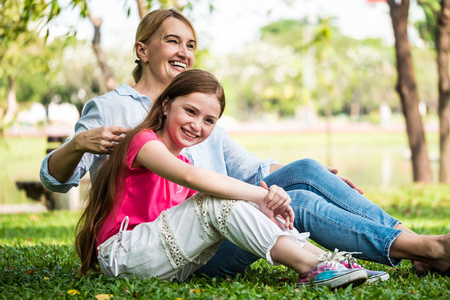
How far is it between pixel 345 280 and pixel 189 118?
0.91m

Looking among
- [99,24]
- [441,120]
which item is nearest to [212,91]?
[99,24]

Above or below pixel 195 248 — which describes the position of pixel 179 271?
below

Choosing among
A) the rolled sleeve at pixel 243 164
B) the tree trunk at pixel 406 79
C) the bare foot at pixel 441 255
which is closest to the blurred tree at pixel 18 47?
the rolled sleeve at pixel 243 164

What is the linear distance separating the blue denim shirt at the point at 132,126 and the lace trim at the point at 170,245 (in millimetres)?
600

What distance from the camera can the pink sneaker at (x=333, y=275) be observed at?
2.34 meters

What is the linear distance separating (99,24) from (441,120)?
233 inches

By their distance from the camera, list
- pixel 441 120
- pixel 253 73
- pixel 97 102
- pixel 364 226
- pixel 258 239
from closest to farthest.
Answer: pixel 258 239
pixel 364 226
pixel 97 102
pixel 441 120
pixel 253 73

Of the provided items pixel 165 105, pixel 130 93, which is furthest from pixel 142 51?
pixel 165 105

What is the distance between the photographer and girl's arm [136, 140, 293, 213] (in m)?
2.35

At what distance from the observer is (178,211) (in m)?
2.43

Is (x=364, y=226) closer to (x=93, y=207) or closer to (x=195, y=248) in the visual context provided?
(x=195, y=248)

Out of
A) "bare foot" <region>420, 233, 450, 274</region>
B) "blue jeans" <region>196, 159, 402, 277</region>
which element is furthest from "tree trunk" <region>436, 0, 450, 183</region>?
"bare foot" <region>420, 233, 450, 274</region>

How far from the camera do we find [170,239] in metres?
2.40

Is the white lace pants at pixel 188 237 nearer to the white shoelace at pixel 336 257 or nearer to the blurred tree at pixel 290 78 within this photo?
the white shoelace at pixel 336 257
